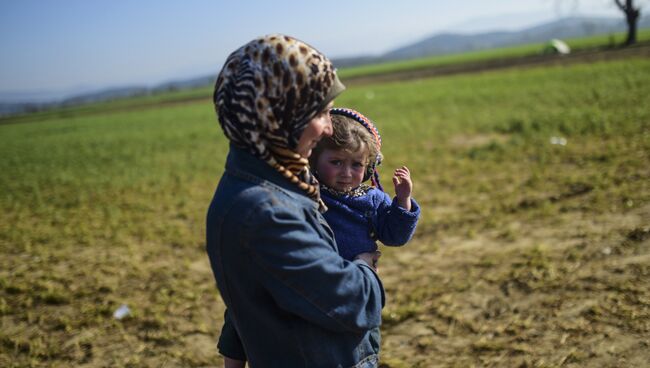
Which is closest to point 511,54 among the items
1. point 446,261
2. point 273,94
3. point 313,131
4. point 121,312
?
point 446,261

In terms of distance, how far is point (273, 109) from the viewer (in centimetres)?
133

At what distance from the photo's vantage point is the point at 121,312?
4.18 meters

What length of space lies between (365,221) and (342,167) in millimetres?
247

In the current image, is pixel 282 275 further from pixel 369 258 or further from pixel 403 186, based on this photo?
pixel 403 186

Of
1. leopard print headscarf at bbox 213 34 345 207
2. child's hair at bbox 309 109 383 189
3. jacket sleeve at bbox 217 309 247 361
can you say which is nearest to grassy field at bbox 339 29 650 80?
child's hair at bbox 309 109 383 189

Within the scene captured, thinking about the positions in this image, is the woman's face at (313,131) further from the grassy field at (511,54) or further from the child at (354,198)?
the grassy field at (511,54)

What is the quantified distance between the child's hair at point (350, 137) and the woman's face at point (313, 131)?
1.29ft

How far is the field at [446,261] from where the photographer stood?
3.30m

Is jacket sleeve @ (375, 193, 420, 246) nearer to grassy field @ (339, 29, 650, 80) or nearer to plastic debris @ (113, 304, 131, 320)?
plastic debris @ (113, 304, 131, 320)

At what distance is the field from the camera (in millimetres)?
3301

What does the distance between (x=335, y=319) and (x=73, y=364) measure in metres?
3.04

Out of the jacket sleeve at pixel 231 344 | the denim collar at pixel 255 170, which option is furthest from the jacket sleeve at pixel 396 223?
the jacket sleeve at pixel 231 344

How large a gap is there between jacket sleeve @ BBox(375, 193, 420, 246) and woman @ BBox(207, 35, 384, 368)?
0.38m

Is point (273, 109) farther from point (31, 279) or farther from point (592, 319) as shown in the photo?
point (31, 279)
